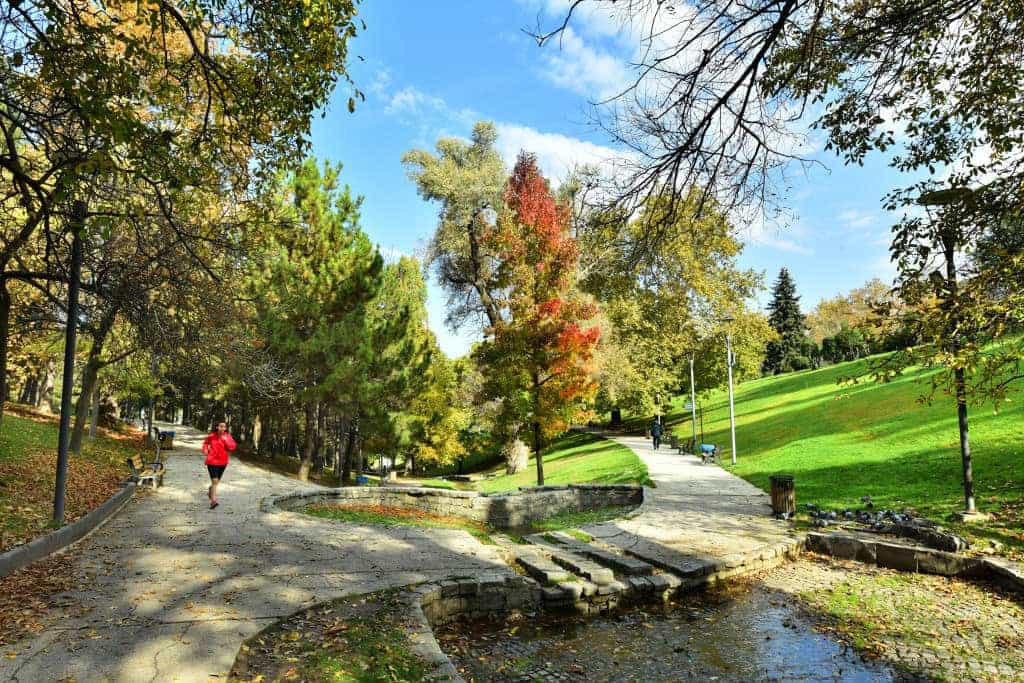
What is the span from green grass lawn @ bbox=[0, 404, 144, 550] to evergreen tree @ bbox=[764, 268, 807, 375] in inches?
2586

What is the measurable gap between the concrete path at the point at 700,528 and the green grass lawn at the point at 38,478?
28.6 ft

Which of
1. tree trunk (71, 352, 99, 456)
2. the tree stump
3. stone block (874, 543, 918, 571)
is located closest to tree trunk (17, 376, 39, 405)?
tree trunk (71, 352, 99, 456)

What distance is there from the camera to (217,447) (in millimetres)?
11875

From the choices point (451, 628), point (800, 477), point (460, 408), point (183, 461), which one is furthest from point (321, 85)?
point (460, 408)

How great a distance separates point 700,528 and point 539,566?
4246 millimetres

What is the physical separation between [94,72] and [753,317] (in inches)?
1371

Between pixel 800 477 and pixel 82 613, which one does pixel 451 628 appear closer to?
pixel 82 613

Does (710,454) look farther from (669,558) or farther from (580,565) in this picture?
(580,565)

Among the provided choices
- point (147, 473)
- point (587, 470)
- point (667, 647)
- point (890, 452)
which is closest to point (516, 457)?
point (587, 470)

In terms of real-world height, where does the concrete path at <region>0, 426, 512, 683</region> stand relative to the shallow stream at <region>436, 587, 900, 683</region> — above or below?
above

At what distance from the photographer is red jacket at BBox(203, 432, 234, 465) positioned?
11799 millimetres

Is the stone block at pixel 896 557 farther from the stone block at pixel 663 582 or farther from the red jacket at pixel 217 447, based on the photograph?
the red jacket at pixel 217 447

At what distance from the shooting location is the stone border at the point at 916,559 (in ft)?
25.5

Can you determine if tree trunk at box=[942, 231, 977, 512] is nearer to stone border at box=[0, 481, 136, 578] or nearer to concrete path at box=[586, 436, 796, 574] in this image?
concrete path at box=[586, 436, 796, 574]
